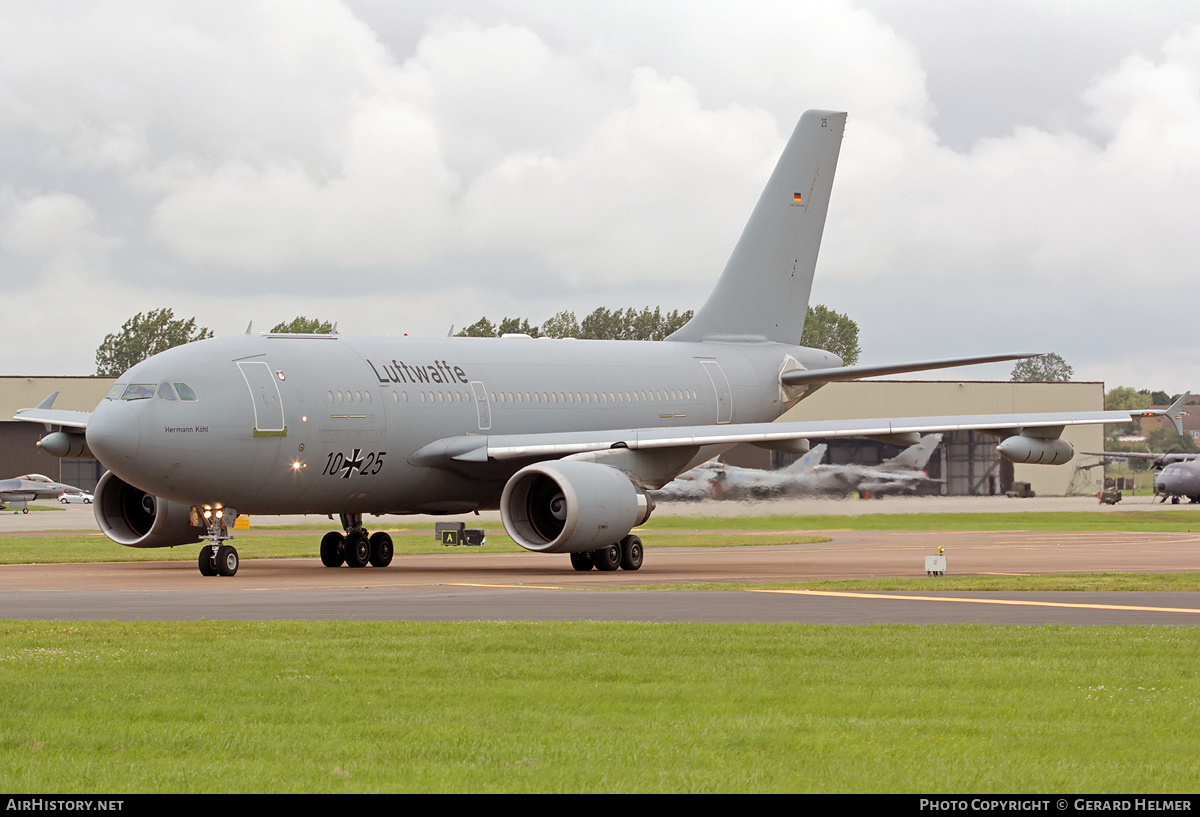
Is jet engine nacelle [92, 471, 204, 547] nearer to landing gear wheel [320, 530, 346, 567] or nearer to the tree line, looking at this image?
landing gear wheel [320, 530, 346, 567]

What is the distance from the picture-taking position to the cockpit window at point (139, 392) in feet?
88.8

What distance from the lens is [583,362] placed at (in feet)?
116

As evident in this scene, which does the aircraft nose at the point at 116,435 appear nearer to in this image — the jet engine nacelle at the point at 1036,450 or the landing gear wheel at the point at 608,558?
the landing gear wheel at the point at 608,558

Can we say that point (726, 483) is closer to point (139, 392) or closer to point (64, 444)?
point (139, 392)

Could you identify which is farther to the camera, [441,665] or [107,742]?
[441,665]

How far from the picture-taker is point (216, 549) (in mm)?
28109

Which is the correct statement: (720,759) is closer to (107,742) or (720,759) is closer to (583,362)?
(107,742)

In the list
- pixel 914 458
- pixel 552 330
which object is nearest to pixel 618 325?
pixel 552 330

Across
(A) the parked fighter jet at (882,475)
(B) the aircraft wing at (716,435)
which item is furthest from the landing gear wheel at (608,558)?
(A) the parked fighter jet at (882,475)

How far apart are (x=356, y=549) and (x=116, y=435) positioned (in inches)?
274

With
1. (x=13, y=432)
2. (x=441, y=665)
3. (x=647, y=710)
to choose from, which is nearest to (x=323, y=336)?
(x=441, y=665)

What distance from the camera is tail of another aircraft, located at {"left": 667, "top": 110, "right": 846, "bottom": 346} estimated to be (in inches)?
1592

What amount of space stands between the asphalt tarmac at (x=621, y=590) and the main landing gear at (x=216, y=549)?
0.34 m
